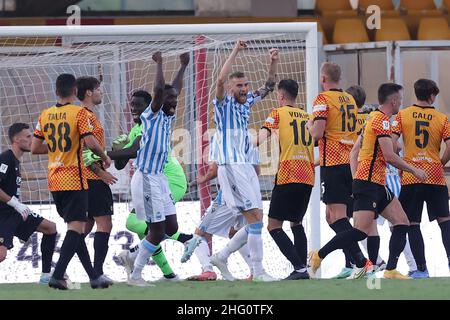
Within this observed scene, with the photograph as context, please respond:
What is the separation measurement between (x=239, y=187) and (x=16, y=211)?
1.88m

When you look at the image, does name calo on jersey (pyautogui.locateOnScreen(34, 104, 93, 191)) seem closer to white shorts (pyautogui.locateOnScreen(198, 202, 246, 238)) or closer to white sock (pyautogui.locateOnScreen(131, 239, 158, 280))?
white sock (pyautogui.locateOnScreen(131, 239, 158, 280))

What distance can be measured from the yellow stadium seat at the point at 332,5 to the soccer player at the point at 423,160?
7712mm

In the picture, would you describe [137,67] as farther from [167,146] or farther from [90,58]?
[167,146]

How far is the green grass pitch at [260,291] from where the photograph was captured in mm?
9883

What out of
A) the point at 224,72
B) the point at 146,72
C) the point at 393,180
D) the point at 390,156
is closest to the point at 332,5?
the point at 146,72

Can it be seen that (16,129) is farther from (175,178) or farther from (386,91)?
(386,91)

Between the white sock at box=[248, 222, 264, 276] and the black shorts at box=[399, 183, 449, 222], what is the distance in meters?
1.31

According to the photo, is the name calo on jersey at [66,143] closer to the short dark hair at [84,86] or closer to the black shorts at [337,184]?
the short dark hair at [84,86]

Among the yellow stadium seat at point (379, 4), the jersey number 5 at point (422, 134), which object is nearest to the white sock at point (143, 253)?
the jersey number 5 at point (422, 134)

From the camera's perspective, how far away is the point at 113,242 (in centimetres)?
1337

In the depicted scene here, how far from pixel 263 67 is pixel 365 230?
3.41m

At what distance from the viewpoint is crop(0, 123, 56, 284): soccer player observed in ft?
39.1
